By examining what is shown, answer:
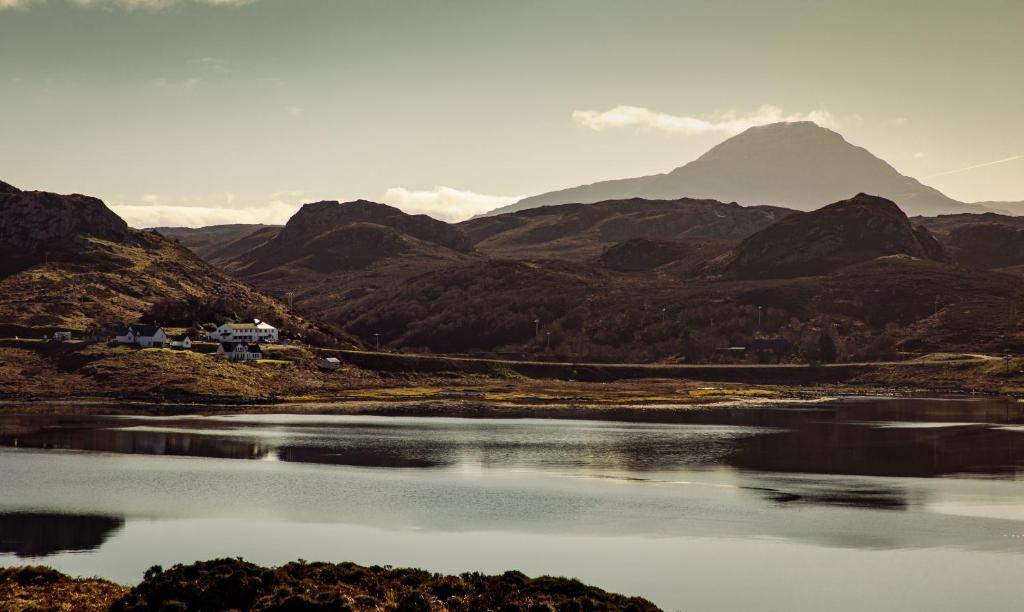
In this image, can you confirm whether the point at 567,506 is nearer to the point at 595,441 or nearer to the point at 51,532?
the point at 51,532

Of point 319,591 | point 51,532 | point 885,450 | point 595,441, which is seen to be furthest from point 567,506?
point 885,450

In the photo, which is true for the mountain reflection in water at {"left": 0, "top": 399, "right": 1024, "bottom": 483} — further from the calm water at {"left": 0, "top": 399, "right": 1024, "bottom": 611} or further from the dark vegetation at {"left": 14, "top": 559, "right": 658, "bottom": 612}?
the dark vegetation at {"left": 14, "top": 559, "right": 658, "bottom": 612}

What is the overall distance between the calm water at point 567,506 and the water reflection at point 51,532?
20 centimetres

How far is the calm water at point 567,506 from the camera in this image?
5694 centimetres

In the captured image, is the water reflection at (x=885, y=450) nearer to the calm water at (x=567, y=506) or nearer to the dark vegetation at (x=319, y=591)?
the calm water at (x=567, y=506)

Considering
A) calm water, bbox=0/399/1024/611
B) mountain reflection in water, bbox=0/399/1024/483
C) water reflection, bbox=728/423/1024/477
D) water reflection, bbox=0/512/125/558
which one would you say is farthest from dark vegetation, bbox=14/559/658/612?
water reflection, bbox=728/423/1024/477

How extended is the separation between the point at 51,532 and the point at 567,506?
116ft

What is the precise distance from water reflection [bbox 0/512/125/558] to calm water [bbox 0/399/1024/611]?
0.65 ft

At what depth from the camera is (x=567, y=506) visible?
3059 inches

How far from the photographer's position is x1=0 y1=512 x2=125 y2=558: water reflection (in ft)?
197

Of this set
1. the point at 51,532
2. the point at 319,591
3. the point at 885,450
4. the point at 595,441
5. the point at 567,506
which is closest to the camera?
the point at 319,591

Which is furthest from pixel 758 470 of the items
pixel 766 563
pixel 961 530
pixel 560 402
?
pixel 560 402

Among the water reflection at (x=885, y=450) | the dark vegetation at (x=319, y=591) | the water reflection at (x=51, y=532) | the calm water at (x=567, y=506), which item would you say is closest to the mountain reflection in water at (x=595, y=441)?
the water reflection at (x=885, y=450)

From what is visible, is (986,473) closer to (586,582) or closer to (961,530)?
(961,530)
